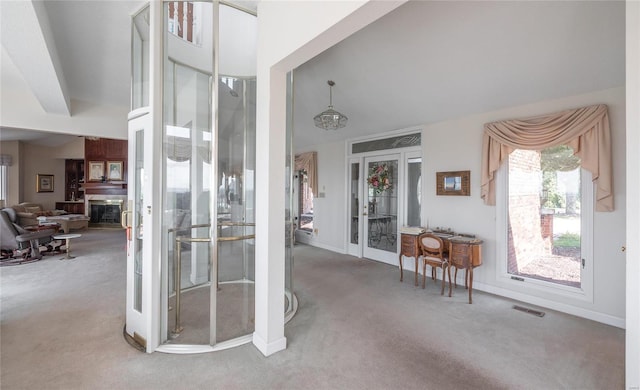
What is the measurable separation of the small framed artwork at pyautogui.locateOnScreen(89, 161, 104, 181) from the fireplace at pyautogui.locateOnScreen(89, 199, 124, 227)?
0.78m

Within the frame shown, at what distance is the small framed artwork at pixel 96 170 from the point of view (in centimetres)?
923

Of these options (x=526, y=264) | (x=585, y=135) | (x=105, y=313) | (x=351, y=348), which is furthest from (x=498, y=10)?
(x=105, y=313)

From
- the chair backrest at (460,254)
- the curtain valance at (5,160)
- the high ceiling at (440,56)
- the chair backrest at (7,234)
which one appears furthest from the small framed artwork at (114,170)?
the chair backrest at (460,254)

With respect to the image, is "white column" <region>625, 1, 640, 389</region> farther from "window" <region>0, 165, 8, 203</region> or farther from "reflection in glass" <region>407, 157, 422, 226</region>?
"window" <region>0, 165, 8, 203</region>

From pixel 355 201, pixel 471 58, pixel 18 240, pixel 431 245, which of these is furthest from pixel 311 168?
pixel 18 240

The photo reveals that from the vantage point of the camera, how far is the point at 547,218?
337 cm

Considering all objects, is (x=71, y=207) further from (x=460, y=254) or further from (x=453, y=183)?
(x=460, y=254)

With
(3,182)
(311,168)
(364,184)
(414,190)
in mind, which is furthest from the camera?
(3,182)

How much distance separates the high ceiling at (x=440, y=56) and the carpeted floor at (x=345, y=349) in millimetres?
2546

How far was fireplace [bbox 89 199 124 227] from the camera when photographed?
9.45 metres

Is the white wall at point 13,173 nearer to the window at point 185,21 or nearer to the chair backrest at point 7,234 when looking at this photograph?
the chair backrest at point 7,234

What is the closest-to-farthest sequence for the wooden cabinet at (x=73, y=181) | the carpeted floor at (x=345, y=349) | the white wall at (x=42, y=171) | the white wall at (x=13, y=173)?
the carpeted floor at (x=345, y=349) → the white wall at (x=13, y=173) → the white wall at (x=42, y=171) → the wooden cabinet at (x=73, y=181)

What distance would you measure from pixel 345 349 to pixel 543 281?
2672 mm

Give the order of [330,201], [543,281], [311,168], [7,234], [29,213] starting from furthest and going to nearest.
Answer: [29,213] → [311,168] → [330,201] → [7,234] → [543,281]
